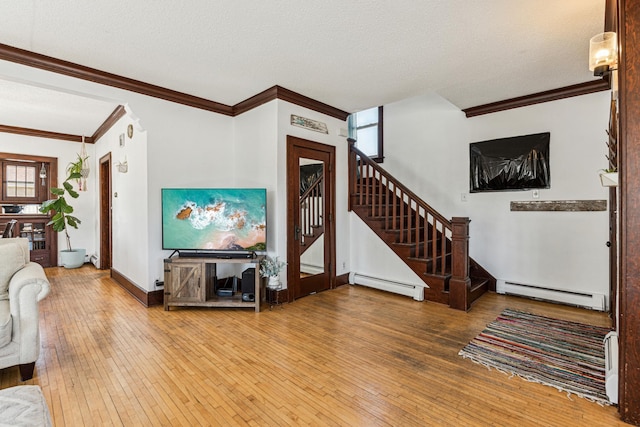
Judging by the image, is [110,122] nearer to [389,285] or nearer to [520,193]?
[389,285]

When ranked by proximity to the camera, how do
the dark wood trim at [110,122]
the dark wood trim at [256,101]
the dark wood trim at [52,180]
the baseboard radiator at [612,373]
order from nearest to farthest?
Answer: the baseboard radiator at [612,373] → the dark wood trim at [256,101] → the dark wood trim at [110,122] → the dark wood trim at [52,180]

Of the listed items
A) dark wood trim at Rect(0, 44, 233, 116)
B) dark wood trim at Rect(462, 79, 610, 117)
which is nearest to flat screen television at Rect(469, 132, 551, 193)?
dark wood trim at Rect(462, 79, 610, 117)

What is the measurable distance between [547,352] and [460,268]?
1213mm

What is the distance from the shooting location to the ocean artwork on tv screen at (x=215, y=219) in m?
3.71

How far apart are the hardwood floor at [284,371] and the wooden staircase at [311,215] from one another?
99cm

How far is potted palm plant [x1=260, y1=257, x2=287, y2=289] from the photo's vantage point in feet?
12.1

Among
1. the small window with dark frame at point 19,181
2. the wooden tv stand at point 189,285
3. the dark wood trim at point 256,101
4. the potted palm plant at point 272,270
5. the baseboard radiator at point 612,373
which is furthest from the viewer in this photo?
the small window with dark frame at point 19,181

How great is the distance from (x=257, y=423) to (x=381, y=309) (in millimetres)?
2207

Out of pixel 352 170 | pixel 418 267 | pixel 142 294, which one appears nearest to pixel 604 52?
pixel 418 267

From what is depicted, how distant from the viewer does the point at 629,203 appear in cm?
171

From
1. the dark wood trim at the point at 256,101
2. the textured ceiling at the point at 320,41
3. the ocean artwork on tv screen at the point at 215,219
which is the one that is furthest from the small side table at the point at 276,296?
the textured ceiling at the point at 320,41

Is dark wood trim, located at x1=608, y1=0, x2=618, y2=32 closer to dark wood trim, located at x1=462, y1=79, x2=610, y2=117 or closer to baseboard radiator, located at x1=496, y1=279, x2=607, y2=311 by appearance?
dark wood trim, located at x1=462, y1=79, x2=610, y2=117

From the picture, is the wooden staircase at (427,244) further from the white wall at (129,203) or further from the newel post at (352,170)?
the white wall at (129,203)

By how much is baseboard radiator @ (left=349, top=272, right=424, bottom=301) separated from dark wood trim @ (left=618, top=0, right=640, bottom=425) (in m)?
2.29
